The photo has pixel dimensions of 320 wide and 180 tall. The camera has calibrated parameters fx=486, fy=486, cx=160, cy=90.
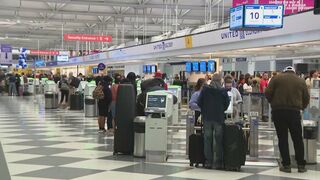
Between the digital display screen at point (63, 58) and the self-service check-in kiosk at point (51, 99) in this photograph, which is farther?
the digital display screen at point (63, 58)

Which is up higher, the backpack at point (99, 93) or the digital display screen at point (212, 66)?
the digital display screen at point (212, 66)

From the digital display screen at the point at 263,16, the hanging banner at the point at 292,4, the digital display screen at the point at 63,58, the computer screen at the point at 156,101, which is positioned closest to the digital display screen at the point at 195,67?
the hanging banner at the point at 292,4

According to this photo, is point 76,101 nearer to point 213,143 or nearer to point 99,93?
point 99,93

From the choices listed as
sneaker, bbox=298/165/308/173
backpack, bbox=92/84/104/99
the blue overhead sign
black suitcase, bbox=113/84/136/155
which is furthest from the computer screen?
the blue overhead sign

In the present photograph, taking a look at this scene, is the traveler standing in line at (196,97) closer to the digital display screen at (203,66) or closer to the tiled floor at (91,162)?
the tiled floor at (91,162)

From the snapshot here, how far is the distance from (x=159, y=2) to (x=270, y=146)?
A: 15.4 meters

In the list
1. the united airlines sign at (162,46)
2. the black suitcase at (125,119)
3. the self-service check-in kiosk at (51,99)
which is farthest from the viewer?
the united airlines sign at (162,46)

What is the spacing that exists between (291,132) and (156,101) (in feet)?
7.16

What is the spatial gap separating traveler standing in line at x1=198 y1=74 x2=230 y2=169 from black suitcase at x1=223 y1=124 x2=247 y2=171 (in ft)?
0.29

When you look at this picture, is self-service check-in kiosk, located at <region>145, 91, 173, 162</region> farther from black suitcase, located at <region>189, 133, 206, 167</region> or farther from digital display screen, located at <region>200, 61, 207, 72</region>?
digital display screen, located at <region>200, 61, 207, 72</region>

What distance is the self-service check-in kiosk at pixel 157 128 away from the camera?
7.86m

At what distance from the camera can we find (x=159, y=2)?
79.3 feet

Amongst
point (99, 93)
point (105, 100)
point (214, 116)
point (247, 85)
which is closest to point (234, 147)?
point (214, 116)

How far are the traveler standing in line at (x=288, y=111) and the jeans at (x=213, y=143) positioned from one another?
0.89 meters
